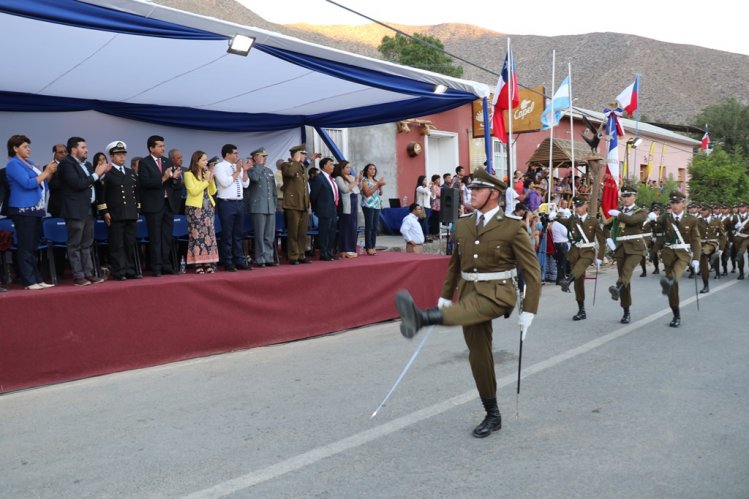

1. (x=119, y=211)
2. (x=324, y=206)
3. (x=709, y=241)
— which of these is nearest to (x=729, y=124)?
(x=709, y=241)

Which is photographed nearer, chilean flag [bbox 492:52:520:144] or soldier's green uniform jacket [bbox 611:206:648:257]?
soldier's green uniform jacket [bbox 611:206:648:257]

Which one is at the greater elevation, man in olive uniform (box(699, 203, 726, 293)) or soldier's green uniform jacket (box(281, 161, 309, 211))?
soldier's green uniform jacket (box(281, 161, 309, 211))

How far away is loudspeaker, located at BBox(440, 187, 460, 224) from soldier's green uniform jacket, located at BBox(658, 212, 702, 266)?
4.23 meters

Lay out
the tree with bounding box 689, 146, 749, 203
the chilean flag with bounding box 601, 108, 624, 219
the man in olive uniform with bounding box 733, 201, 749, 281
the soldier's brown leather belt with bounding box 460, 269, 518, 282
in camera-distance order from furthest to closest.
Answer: the tree with bounding box 689, 146, 749, 203, the chilean flag with bounding box 601, 108, 624, 219, the man in olive uniform with bounding box 733, 201, 749, 281, the soldier's brown leather belt with bounding box 460, 269, 518, 282

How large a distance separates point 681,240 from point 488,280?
6.59 m

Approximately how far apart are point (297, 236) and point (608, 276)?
9378 millimetres

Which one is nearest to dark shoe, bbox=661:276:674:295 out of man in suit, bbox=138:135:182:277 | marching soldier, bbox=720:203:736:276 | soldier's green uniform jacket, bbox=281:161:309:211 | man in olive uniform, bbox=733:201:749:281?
soldier's green uniform jacket, bbox=281:161:309:211

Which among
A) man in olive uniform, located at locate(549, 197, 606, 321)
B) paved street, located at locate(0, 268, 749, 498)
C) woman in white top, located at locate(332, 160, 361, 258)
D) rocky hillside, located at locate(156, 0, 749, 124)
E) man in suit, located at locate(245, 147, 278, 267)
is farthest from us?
rocky hillside, located at locate(156, 0, 749, 124)

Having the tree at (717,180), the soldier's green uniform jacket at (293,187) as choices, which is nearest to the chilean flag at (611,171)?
the soldier's green uniform jacket at (293,187)

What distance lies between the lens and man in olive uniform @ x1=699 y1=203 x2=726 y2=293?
1356 centimetres

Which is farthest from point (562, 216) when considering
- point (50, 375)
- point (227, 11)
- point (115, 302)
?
point (227, 11)

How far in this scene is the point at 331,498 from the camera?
3.75 m

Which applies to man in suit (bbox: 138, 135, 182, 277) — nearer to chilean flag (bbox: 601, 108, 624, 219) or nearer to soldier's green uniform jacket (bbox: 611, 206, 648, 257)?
soldier's green uniform jacket (bbox: 611, 206, 648, 257)

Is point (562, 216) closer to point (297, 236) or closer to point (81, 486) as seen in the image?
point (297, 236)
